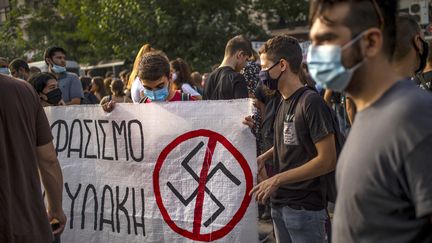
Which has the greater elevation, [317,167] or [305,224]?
[317,167]

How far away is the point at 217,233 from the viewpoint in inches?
197

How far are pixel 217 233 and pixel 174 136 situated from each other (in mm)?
783

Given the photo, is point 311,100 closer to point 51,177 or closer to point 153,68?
point 51,177

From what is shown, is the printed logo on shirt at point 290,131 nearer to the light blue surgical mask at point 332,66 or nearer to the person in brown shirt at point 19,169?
the person in brown shirt at point 19,169

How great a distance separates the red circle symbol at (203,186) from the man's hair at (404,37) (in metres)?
1.46

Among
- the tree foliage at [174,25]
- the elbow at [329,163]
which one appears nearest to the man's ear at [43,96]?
the elbow at [329,163]

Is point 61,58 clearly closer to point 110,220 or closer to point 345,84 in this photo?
point 110,220

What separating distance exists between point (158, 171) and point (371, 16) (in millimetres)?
3319

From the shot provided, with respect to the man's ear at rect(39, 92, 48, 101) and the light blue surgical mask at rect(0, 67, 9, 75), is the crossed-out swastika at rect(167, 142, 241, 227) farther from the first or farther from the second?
the light blue surgical mask at rect(0, 67, 9, 75)

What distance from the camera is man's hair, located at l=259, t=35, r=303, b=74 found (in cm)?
420

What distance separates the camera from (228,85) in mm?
6281

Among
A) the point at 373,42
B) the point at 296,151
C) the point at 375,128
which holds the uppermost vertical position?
the point at 373,42

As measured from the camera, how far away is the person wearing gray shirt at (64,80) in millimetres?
7797

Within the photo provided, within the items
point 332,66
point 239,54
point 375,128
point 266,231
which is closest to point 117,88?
point 266,231
